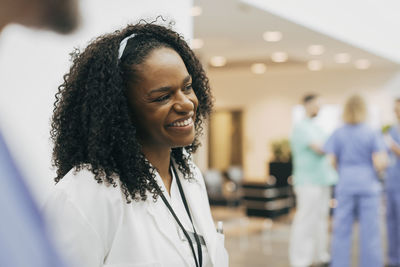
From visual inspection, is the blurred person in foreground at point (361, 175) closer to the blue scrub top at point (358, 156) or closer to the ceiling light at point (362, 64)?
the blue scrub top at point (358, 156)

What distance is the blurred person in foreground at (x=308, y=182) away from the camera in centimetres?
486

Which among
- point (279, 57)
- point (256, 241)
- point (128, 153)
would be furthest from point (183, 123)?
point (279, 57)

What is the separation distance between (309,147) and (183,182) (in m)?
3.56

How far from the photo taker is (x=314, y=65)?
1142 centimetres

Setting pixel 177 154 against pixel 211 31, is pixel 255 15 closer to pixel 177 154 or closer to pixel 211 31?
pixel 211 31

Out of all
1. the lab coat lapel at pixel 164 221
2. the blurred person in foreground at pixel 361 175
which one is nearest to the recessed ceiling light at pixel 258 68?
the blurred person in foreground at pixel 361 175

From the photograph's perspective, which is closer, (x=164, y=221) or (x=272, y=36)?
(x=164, y=221)

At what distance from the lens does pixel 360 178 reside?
438 centimetres

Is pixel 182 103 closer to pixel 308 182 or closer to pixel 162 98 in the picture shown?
pixel 162 98

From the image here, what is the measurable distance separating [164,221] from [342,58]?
9.61m

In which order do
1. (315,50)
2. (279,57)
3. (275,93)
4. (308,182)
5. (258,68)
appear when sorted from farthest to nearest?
(275,93) → (258,68) → (279,57) → (315,50) → (308,182)

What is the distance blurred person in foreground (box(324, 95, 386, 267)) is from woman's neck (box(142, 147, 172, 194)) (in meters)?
3.27

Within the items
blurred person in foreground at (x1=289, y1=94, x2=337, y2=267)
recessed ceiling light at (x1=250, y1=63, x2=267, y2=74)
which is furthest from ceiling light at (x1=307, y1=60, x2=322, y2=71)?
blurred person in foreground at (x1=289, y1=94, x2=337, y2=267)

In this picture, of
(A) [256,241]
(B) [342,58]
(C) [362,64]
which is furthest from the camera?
(C) [362,64]
